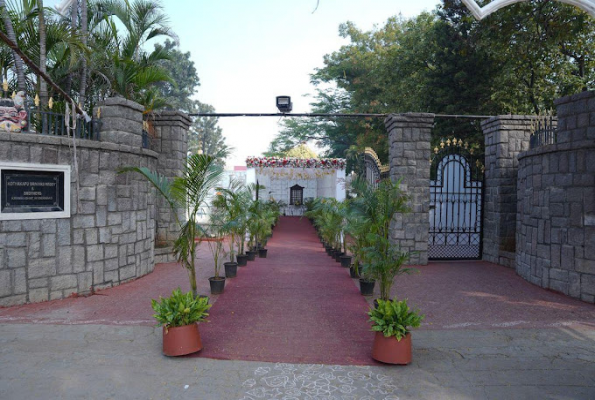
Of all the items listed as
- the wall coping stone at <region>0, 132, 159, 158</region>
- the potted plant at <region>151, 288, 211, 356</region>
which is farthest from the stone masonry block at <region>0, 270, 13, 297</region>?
the potted plant at <region>151, 288, 211, 356</region>

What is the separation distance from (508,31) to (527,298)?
26.7 ft

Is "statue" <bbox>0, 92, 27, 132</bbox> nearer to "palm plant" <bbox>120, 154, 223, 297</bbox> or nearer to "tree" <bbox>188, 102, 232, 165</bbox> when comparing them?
"palm plant" <bbox>120, 154, 223, 297</bbox>

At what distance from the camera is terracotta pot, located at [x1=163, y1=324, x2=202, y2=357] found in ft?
13.2

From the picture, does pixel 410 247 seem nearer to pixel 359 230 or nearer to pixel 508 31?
pixel 359 230

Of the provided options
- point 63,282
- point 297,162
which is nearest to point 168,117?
point 63,282

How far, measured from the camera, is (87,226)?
21.1 feet

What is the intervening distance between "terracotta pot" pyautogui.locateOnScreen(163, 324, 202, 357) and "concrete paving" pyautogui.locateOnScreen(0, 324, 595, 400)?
0.08 m

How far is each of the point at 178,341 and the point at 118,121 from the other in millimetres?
4447

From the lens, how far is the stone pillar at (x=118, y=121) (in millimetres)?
6895

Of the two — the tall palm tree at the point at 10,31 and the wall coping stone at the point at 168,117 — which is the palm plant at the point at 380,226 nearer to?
the wall coping stone at the point at 168,117

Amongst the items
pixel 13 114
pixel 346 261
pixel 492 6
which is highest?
pixel 492 6

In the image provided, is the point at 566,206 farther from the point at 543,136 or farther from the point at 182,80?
the point at 182,80

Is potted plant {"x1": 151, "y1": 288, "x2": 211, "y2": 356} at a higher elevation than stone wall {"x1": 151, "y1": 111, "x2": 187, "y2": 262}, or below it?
below

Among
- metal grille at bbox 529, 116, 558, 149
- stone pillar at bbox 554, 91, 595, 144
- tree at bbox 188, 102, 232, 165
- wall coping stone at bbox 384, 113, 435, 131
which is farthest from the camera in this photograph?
tree at bbox 188, 102, 232, 165
